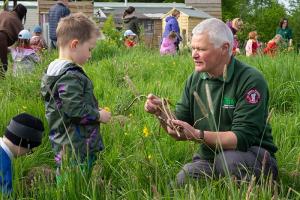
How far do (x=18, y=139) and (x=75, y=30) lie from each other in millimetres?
799

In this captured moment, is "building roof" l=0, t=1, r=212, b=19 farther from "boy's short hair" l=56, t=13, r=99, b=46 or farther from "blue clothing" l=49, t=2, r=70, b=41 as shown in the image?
"boy's short hair" l=56, t=13, r=99, b=46

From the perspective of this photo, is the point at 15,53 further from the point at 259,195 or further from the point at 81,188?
the point at 259,195

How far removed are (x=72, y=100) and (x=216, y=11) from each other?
32403 millimetres

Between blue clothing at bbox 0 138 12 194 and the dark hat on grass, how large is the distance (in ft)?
0.24

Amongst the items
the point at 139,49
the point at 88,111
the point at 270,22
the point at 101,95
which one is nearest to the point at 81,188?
the point at 88,111

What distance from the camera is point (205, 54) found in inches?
130

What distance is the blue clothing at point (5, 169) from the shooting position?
9.99 ft

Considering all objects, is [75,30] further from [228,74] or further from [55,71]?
[228,74]

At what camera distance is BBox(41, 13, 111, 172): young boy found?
11.4 ft

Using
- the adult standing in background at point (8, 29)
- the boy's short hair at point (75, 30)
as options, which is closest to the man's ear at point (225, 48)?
the boy's short hair at point (75, 30)

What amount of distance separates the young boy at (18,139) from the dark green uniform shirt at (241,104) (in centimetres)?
91

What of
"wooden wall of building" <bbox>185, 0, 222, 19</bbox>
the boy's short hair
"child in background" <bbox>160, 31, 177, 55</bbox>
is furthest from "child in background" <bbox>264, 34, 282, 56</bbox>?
"wooden wall of building" <bbox>185, 0, 222, 19</bbox>

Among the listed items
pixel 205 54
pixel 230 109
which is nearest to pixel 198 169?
pixel 230 109

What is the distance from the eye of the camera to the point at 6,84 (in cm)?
574
